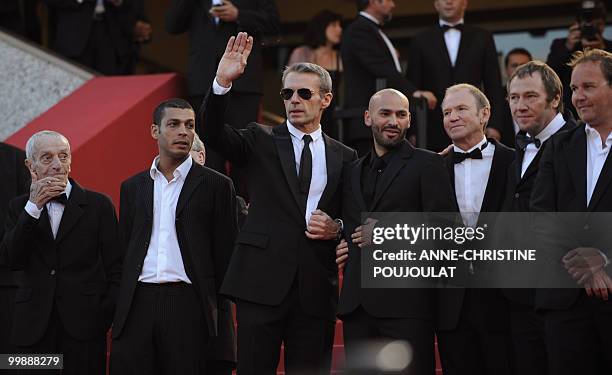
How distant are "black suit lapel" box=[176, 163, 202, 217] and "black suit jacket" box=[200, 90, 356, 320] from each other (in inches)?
15.9

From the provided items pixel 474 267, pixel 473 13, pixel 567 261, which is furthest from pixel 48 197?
pixel 473 13

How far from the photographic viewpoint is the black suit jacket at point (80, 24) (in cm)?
966

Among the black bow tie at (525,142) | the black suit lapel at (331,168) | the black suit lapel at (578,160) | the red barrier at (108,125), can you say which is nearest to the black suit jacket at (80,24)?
the red barrier at (108,125)

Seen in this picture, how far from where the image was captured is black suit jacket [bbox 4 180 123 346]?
625 cm

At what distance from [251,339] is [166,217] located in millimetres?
917

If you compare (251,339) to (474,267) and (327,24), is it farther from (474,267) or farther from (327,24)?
(327,24)

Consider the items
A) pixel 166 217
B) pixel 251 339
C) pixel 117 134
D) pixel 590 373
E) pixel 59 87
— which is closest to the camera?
pixel 590 373

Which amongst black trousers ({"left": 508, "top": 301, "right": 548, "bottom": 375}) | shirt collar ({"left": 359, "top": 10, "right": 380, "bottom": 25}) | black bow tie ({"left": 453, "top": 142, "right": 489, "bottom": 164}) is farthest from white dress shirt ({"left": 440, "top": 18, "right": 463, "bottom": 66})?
black trousers ({"left": 508, "top": 301, "right": 548, "bottom": 375})

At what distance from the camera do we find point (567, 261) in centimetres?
509

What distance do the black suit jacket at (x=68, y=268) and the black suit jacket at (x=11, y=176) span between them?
→ 2.10 ft

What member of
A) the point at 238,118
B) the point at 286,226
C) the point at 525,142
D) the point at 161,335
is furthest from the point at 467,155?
the point at 238,118

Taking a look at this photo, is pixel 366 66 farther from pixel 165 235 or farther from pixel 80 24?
pixel 165 235

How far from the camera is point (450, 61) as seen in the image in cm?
852

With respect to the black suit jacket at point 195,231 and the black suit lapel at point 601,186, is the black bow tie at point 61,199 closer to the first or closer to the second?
the black suit jacket at point 195,231
